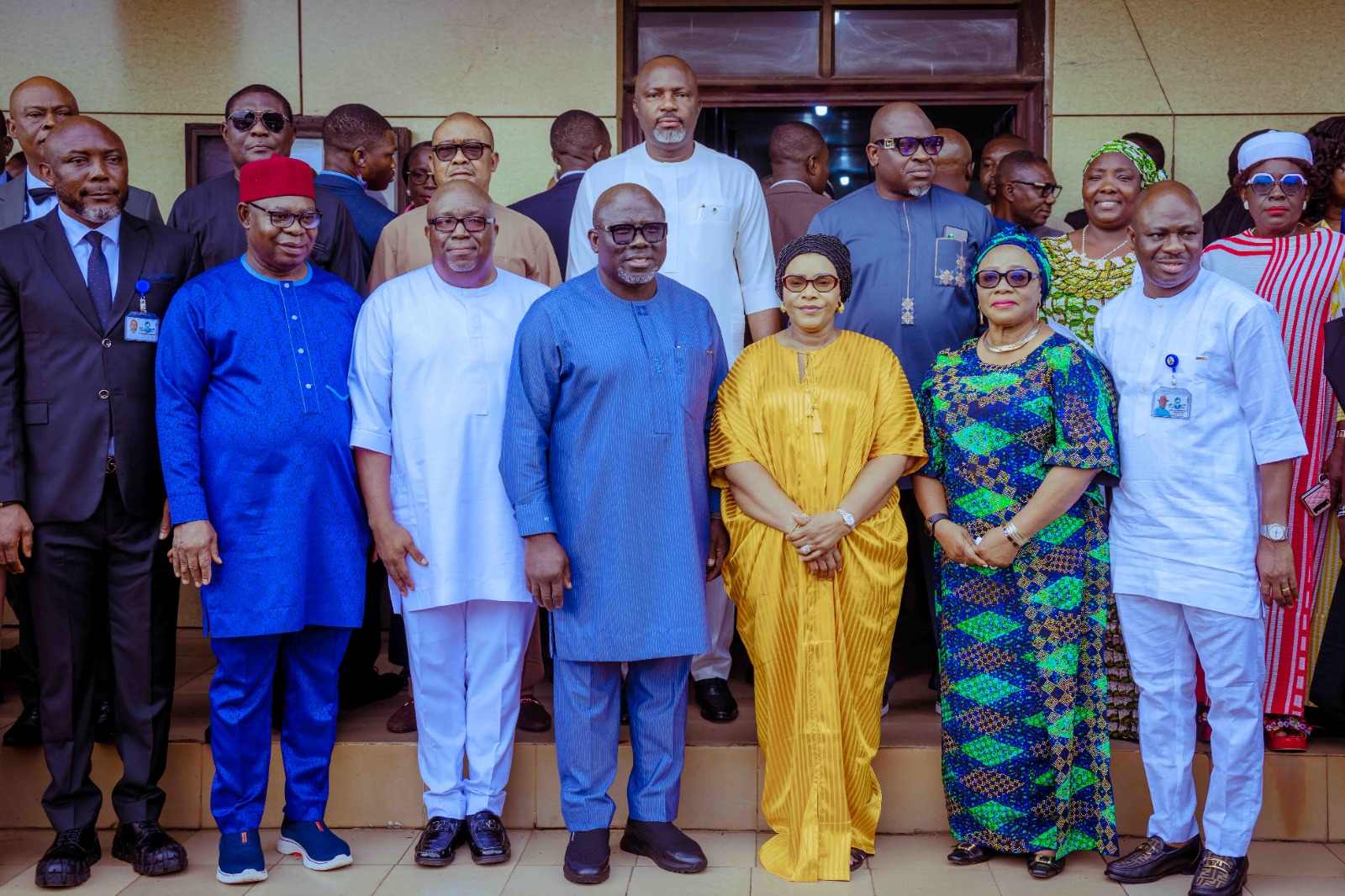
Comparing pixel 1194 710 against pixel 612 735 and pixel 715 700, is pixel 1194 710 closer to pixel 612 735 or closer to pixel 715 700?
pixel 715 700

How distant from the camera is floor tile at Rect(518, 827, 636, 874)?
11.6 feet

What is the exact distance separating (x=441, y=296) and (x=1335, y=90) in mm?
4578

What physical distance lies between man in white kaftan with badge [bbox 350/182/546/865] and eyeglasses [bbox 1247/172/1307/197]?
2353mm

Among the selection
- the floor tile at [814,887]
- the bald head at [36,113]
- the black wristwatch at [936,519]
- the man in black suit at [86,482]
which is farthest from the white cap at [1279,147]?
the bald head at [36,113]

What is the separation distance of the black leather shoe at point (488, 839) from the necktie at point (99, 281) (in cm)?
179

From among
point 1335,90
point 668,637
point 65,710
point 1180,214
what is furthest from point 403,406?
point 1335,90

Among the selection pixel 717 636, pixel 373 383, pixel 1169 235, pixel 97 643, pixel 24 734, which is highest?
pixel 1169 235

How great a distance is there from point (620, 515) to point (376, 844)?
1.32m

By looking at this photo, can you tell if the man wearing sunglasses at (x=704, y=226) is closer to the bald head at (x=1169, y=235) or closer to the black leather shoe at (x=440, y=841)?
the black leather shoe at (x=440, y=841)

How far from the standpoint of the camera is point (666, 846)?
11.4 ft

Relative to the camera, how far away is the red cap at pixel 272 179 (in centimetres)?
345

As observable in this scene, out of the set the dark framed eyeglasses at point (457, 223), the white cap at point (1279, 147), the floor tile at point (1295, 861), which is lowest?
the floor tile at point (1295, 861)

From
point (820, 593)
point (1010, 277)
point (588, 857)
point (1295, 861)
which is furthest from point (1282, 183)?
point (588, 857)

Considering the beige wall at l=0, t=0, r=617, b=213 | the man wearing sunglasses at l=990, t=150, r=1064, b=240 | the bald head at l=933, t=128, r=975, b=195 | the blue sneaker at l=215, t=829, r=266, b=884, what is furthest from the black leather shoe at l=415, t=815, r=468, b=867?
the beige wall at l=0, t=0, r=617, b=213
